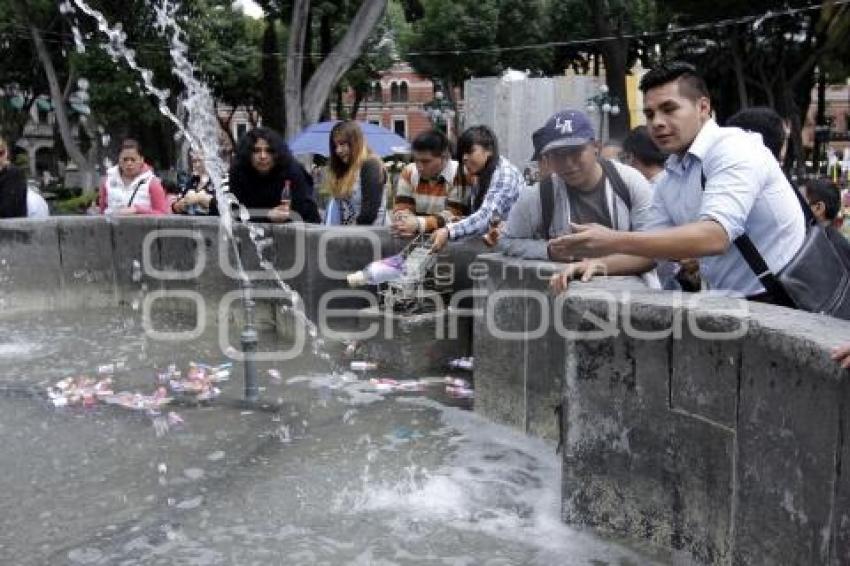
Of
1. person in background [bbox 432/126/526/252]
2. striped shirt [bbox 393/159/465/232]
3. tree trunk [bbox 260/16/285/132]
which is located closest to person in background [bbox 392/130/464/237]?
striped shirt [bbox 393/159/465/232]

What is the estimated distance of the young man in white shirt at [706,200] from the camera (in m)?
3.24

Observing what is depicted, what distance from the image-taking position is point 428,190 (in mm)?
6770

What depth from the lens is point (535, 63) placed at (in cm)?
4338

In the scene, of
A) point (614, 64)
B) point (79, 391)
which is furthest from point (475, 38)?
point (79, 391)

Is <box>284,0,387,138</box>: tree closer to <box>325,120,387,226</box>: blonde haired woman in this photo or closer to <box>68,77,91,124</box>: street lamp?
<box>68,77,91,124</box>: street lamp

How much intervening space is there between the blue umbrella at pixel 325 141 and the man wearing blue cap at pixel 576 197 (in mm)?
12088

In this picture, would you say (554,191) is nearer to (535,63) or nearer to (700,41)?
(700,41)

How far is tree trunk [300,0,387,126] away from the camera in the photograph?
64.8ft

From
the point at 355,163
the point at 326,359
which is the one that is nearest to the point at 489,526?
the point at 326,359

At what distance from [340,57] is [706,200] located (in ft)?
57.6

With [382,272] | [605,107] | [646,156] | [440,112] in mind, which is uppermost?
[440,112]

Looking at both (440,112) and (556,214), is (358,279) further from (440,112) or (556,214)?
(440,112)

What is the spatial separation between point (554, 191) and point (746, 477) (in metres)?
2.15

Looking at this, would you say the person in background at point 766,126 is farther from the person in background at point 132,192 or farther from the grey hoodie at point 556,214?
the person in background at point 132,192
